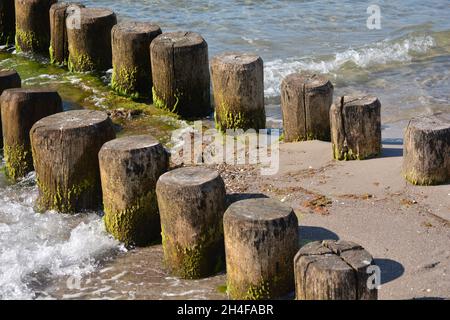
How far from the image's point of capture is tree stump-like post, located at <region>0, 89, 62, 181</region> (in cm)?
924

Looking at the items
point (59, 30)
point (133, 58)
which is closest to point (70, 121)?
point (133, 58)

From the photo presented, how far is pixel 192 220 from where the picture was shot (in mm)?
7117

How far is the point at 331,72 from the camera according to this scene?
44.8ft

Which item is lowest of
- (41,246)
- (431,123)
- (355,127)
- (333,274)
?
(41,246)

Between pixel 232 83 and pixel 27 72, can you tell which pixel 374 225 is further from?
pixel 27 72

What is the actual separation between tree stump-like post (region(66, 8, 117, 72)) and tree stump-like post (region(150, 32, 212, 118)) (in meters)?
1.50

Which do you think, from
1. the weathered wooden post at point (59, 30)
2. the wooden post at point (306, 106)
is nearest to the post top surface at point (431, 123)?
the wooden post at point (306, 106)

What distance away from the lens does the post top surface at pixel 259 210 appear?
6.52 metres

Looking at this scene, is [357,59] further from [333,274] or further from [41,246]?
[333,274]

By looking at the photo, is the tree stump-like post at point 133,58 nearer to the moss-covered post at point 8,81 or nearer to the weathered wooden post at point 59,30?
the weathered wooden post at point 59,30

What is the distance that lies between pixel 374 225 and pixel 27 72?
21.8 feet

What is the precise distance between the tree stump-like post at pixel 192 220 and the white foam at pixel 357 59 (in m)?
5.79

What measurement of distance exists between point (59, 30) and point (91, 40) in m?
0.74
